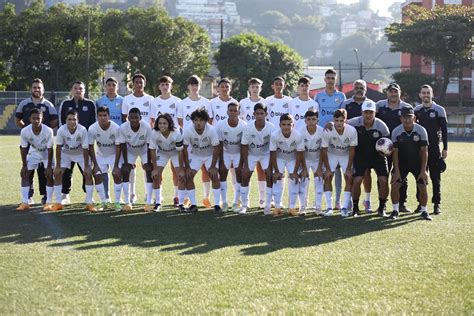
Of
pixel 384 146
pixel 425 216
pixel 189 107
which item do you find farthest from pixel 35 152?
pixel 425 216

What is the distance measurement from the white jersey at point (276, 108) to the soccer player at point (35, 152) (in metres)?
3.28

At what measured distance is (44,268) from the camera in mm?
6582

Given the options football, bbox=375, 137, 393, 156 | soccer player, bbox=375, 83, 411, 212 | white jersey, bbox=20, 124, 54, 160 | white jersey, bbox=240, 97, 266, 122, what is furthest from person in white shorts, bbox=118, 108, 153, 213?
soccer player, bbox=375, 83, 411, 212

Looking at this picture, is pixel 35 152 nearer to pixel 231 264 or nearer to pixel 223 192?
pixel 223 192

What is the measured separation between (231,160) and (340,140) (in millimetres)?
1633

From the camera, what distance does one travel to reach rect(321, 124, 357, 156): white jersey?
32.5ft

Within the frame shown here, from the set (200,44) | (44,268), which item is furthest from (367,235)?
(200,44)

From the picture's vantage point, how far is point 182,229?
8.68 meters

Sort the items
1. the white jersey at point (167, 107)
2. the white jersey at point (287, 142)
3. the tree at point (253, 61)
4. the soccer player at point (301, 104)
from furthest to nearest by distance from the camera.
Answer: the tree at point (253, 61) < the white jersey at point (167, 107) < the soccer player at point (301, 104) < the white jersey at point (287, 142)

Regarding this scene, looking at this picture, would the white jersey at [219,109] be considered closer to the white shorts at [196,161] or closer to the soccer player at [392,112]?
the white shorts at [196,161]

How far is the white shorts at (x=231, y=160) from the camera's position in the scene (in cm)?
1050

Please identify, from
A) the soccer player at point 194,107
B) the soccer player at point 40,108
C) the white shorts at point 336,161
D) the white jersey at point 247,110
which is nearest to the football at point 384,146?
the white shorts at point 336,161

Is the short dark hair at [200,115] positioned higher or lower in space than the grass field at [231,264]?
higher

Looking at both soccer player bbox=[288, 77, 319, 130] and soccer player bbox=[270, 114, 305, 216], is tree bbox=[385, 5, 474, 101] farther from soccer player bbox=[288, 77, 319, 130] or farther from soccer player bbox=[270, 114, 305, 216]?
soccer player bbox=[270, 114, 305, 216]
